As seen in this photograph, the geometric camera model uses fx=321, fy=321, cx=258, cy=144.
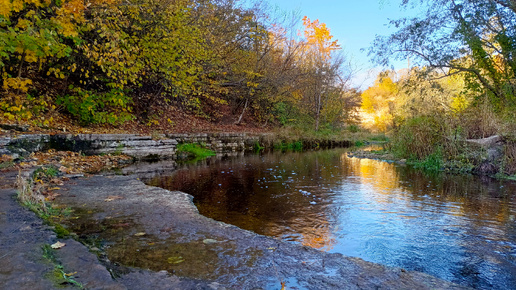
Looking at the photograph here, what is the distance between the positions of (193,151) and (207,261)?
11587mm

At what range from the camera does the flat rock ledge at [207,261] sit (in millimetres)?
2391

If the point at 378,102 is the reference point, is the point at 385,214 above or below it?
below

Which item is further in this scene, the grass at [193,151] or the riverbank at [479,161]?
the grass at [193,151]

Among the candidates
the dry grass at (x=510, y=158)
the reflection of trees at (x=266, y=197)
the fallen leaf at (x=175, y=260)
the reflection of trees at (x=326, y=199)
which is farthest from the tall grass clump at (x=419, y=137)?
the fallen leaf at (x=175, y=260)

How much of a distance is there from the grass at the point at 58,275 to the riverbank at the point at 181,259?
0.08 feet

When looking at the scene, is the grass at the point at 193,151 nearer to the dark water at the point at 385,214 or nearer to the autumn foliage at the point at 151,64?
the autumn foliage at the point at 151,64

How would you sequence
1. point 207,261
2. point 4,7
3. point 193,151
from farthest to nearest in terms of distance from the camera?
point 193,151 < point 4,7 < point 207,261

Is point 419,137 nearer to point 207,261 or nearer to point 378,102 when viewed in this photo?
point 207,261

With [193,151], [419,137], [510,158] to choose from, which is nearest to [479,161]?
[510,158]

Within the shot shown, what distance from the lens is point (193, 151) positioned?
557 inches

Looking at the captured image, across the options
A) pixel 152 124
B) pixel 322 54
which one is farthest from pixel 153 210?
pixel 322 54

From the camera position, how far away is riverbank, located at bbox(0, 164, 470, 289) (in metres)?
2.26

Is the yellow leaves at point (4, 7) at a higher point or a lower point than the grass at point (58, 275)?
higher

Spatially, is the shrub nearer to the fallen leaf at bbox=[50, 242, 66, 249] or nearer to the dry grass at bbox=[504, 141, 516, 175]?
the fallen leaf at bbox=[50, 242, 66, 249]
